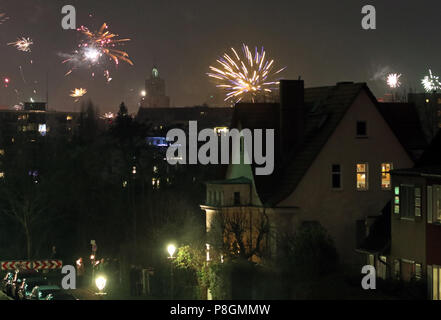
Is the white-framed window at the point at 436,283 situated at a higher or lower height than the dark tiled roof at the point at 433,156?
lower

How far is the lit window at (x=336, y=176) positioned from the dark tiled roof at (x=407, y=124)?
4.39 m

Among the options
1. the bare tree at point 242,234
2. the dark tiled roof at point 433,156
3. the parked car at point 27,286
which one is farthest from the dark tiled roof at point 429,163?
the parked car at point 27,286

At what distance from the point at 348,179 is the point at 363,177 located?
37.1 inches

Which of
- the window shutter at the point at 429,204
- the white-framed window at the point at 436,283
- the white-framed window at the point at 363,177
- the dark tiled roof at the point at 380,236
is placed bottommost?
the white-framed window at the point at 436,283

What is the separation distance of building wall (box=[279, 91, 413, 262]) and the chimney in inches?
76.8

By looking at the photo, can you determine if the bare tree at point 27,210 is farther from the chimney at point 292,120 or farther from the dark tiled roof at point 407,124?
the dark tiled roof at point 407,124

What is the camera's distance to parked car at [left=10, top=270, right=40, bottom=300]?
50.1m

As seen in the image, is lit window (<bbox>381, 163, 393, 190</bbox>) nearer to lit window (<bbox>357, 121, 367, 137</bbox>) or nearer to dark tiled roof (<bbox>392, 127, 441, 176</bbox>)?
lit window (<bbox>357, 121, 367, 137</bbox>)

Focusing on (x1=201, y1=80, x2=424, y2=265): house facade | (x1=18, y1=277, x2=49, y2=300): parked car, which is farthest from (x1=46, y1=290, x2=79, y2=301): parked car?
(x1=201, y1=80, x2=424, y2=265): house facade

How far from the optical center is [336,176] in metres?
50.8

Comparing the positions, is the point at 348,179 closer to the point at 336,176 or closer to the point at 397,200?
the point at 336,176

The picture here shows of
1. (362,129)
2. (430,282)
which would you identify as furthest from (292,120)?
(430,282)

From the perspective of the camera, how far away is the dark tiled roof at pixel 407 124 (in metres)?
54.1

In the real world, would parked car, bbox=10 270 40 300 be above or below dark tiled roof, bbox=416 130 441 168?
below
